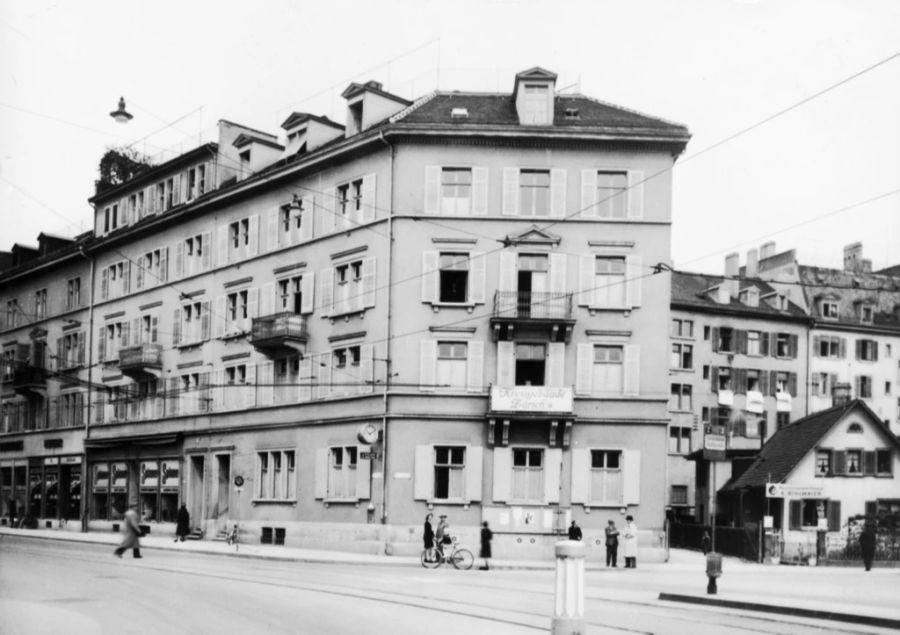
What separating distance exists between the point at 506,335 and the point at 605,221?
522 cm

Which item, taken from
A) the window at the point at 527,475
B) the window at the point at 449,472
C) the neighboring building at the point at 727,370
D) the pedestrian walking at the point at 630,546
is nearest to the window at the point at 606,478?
the window at the point at 527,475

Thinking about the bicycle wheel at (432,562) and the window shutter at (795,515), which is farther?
the window shutter at (795,515)

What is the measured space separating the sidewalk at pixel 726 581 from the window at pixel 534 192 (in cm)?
1193

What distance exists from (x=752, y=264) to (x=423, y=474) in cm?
4419

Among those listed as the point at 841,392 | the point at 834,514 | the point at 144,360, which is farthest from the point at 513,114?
the point at 841,392

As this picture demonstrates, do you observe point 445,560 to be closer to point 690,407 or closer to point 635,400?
point 635,400

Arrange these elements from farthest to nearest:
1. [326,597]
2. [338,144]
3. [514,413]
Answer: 1. [338,144]
2. [514,413]
3. [326,597]

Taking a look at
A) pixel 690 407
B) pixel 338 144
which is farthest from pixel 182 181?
pixel 690 407

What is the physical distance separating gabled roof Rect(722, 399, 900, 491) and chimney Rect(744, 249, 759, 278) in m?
25.4

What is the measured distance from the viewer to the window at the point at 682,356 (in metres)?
64.6

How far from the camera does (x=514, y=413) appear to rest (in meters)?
37.3

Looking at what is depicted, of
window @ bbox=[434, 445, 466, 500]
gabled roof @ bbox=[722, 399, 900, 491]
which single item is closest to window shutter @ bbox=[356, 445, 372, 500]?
window @ bbox=[434, 445, 466, 500]

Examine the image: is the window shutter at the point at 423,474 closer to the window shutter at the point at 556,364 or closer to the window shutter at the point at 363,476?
the window shutter at the point at 363,476

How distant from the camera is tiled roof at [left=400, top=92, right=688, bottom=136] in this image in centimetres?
3894
